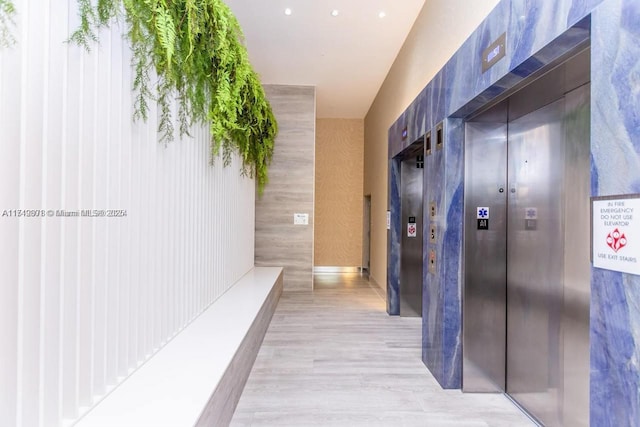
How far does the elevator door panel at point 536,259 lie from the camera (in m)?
2.31

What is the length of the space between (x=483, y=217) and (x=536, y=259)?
0.49 meters

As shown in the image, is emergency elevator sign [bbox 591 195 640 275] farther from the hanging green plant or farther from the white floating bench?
the hanging green plant

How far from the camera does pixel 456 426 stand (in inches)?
93.1

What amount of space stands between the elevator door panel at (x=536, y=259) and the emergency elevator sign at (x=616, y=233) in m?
1.03

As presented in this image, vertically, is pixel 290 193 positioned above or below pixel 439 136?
below

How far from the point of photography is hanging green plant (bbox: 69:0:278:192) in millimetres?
1762

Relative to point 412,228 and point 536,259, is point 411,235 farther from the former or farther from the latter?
point 536,259

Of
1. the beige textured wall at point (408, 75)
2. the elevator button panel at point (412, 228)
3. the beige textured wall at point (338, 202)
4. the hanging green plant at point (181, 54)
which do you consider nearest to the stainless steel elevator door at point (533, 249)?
the beige textured wall at point (408, 75)

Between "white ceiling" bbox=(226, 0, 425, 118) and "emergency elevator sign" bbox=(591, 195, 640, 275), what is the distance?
11.9 ft

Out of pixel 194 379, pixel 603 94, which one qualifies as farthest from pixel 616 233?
pixel 194 379

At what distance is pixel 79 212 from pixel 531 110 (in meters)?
2.87

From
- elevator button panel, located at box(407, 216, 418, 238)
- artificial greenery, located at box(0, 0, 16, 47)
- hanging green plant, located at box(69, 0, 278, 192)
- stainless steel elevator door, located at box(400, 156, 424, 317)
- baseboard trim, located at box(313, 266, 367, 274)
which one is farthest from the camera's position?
baseboard trim, located at box(313, 266, 367, 274)

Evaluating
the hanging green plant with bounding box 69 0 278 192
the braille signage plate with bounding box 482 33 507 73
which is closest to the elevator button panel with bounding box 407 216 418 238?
the hanging green plant with bounding box 69 0 278 192

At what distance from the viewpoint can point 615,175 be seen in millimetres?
1276
